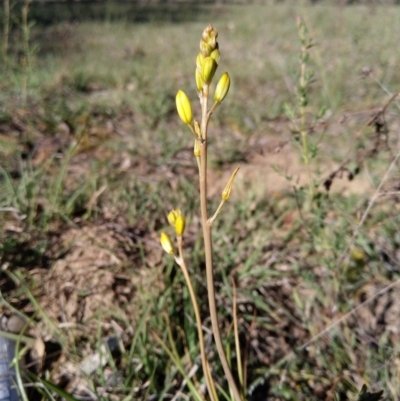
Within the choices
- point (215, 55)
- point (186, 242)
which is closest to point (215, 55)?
point (215, 55)

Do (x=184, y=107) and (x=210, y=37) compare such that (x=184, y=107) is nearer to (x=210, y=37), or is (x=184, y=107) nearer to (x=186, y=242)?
(x=210, y=37)

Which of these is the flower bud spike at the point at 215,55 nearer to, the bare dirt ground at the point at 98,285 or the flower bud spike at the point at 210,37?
the flower bud spike at the point at 210,37

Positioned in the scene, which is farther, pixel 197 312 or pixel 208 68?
pixel 197 312

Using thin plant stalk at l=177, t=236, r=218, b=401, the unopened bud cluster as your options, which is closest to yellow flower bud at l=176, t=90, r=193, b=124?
the unopened bud cluster

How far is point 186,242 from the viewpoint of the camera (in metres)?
1.81

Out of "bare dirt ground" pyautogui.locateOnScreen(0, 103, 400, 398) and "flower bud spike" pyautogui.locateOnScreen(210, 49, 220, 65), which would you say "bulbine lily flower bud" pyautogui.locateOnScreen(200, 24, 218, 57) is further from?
"bare dirt ground" pyautogui.locateOnScreen(0, 103, 400, 398)

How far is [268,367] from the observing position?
1.37m

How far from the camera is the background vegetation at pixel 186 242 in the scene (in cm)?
131

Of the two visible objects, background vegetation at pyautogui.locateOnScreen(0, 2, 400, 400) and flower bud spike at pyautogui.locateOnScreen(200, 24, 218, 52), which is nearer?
flower bud spike at pyautogui.locateOnScreen(200, 24, 218, 52)

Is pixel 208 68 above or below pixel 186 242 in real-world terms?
above

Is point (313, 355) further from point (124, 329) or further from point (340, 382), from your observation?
point (124, 329)

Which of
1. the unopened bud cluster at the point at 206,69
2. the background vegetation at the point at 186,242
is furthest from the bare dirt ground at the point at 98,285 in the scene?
the unopened bud cluster at the point at 206,69

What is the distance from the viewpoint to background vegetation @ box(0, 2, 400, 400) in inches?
51.5

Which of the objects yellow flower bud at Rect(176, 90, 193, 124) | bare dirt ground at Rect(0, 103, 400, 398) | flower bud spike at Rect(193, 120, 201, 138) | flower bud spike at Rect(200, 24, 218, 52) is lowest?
bare dirt ground at Rect(0, 103, 400, 398)
